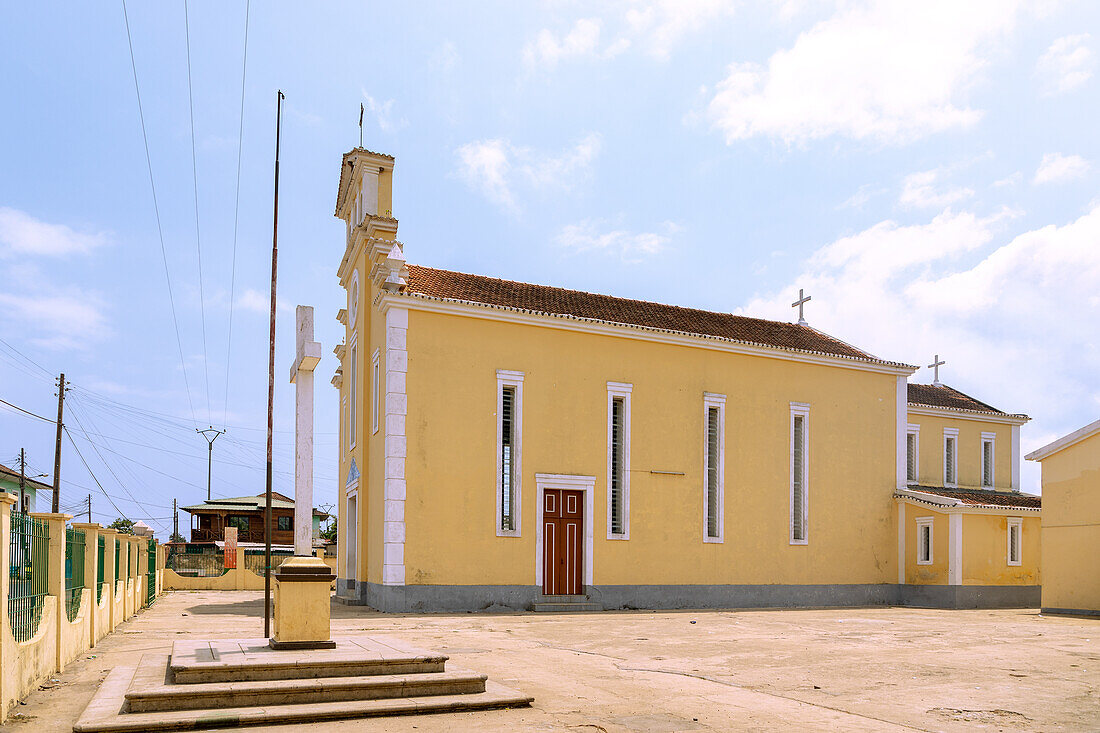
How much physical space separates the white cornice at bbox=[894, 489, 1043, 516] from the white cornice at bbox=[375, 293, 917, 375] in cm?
372

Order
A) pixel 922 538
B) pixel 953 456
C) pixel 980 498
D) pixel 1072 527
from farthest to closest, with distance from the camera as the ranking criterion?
pixel 953 456
pixel 980 498
pixel 922 538
pixel 1072 527

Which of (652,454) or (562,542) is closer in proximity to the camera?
(562,542)

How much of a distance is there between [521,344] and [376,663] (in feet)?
43.5

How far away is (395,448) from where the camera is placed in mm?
20188

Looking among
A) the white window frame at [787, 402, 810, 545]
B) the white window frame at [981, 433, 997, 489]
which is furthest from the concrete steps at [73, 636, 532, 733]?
the white window frame at [981, 433, 997, 489]

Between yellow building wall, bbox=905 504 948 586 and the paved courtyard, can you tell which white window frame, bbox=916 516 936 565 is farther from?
the paved courtyard

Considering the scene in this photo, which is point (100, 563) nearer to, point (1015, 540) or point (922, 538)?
point (922, 538)

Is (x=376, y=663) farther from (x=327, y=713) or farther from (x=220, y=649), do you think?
(x=220, y=649)

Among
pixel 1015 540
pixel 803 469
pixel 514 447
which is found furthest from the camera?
pixel 1015 540

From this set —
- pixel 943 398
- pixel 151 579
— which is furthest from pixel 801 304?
pixel 151 579

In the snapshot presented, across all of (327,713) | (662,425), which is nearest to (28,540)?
(327,713)

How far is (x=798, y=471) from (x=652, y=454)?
516 cm

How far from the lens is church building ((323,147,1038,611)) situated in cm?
2070

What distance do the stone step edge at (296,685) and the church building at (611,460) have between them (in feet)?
36.0
